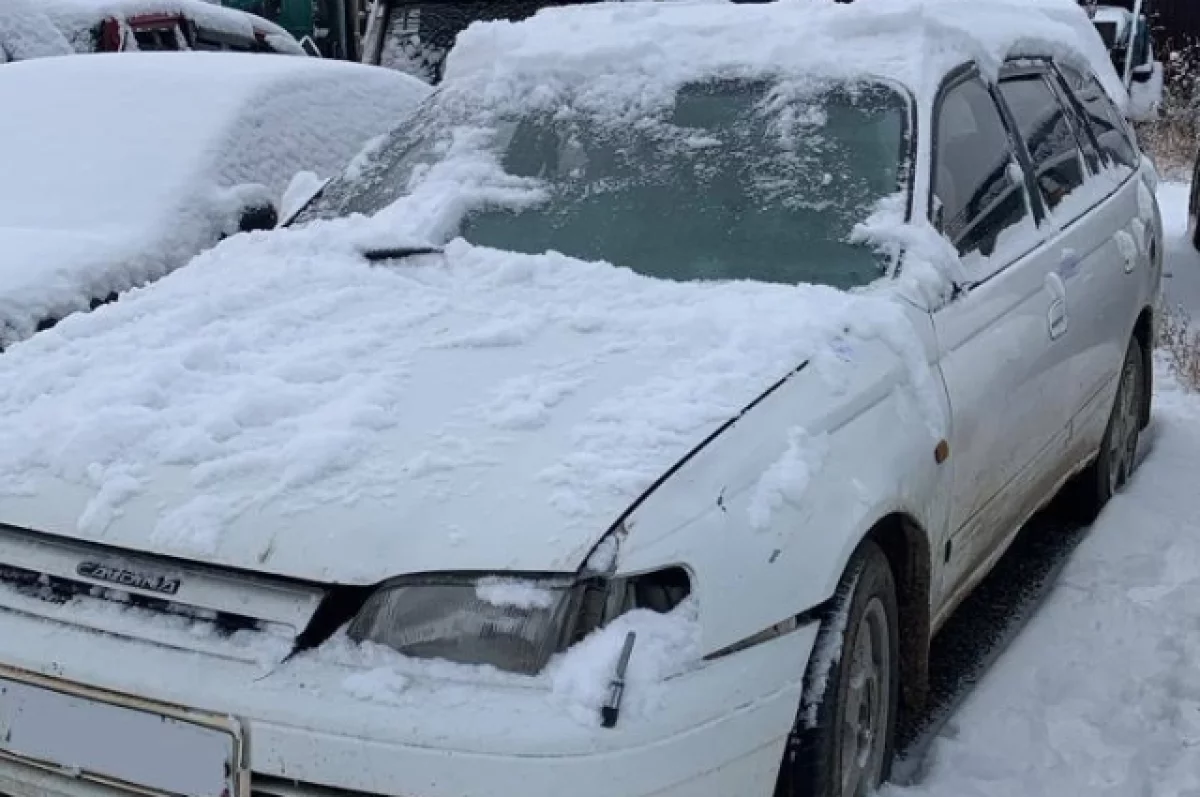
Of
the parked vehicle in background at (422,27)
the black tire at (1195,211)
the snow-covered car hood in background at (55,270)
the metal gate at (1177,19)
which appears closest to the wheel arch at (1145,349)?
the snow-covered car hood in background at (55,270)

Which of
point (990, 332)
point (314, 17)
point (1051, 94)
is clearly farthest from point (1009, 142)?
point (314, 17)

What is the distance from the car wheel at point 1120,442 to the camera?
15.9ft

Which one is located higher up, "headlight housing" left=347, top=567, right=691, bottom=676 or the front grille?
"headlight housing" left=347, top=567, right=691, bottom=676

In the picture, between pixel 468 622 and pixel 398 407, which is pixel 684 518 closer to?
pixel 468 622

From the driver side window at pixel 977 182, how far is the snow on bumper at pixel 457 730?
1513mm

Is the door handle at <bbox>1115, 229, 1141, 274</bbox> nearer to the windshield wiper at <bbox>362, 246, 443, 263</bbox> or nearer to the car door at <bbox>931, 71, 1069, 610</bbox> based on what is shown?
the car door at <bbox>931, 71, 1069, 610</bbox>

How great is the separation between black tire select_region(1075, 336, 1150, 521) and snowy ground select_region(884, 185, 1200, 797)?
0.09m

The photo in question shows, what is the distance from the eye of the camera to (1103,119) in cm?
506

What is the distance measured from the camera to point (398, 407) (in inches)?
106

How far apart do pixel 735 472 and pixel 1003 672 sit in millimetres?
1533

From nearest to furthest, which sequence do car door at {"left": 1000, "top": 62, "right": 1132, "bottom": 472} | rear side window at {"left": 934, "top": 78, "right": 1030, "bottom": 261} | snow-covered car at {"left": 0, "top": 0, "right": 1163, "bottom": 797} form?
snow-covered car at {"left": 0, "top": 0, "right": 1163, "bottom": 797}, rear side window at {"left": 934, "top": 78, "right": 1030, "bottom": 261}, car door at {"left": 1000, "top": 62, "right": 1132, "bottom": 472}

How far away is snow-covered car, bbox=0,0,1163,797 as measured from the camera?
7.43 ft

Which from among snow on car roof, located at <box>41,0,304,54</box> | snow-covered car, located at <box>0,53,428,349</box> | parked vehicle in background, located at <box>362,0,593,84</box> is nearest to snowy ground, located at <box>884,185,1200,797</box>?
snow-covered car, located at <box>0,53,428,349</box>

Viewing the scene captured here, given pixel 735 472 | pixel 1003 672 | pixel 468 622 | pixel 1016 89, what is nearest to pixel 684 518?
pixel 735 472
